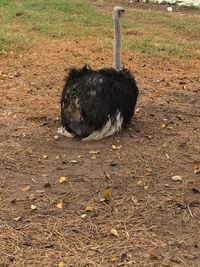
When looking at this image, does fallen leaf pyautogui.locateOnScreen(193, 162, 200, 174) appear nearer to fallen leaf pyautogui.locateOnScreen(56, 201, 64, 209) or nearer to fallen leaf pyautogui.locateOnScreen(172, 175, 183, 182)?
fallen leaf pyautogui.locateOnScreen(172, 175, 183, 182)

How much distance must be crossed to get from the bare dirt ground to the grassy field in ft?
7.22

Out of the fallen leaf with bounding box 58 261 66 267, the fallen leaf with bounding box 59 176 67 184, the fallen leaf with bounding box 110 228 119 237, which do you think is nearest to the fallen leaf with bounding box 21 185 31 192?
the fallen leaf with bounding box 59 176 67 184

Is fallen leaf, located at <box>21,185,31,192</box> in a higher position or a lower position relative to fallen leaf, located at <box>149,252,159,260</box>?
lower

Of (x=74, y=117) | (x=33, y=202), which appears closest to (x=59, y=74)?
(x=74, y=117)

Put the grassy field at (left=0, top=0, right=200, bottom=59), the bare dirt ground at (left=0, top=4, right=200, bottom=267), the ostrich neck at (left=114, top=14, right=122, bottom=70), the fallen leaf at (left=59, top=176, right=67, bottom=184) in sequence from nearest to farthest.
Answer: the bare dirt ground at (left=0, top=4, right=200, bottom=267) → the fallen leaf at (left=59, top=176, right=67, bottom=184) → the ostrich neck at (left=114, top=14, right=122, bottom=70) → the grassy field at (left=0, top=0, right=200, bottom=59)

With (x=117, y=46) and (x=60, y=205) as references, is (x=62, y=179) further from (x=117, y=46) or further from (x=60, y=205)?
(x=117, y=46)

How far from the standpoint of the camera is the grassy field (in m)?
9.66

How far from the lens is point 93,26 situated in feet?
37.1

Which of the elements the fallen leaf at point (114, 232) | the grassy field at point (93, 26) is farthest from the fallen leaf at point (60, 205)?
the grassy field at point (93, 26)

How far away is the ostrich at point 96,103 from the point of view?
5.72 meters

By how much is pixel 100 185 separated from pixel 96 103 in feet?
3.61

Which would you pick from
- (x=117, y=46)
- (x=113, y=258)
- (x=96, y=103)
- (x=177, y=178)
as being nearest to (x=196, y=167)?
(x=177, y=178)

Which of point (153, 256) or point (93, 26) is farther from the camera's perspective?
point (93, 26)

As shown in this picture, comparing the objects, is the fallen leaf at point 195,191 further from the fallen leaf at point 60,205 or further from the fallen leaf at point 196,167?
the fallen leaf at point 60,205
